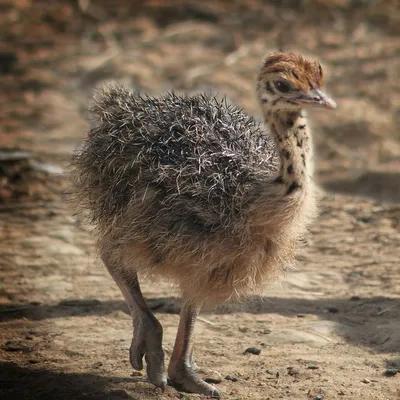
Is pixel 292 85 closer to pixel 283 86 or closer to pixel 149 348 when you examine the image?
pixel 283 86

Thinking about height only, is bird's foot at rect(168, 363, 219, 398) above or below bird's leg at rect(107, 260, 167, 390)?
below

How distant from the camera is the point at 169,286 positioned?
5.31 metres

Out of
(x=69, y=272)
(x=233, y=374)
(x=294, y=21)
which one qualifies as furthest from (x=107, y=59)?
(x=233, y=374)

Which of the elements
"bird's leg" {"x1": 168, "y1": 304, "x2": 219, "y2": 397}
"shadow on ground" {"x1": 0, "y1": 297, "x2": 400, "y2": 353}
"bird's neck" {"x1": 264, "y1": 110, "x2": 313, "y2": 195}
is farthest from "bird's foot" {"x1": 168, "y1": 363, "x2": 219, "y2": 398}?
"bird's neck" {"x1": 264, "y1": 110, "x2": 313, "y2": 195}

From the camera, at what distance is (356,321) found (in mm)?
5648

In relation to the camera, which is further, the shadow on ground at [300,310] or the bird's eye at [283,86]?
the shadow on ground at [300,310]

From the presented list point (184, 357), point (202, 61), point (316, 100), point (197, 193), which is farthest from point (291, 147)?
point (202, 61)

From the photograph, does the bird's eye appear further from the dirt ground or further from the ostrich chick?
the dirt ground

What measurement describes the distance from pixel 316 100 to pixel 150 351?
5.07 feet

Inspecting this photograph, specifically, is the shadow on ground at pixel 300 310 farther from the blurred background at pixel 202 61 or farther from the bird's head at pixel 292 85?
the blurred background at pixel 202 61

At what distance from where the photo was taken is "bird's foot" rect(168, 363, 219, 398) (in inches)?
190

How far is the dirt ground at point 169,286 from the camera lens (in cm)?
504

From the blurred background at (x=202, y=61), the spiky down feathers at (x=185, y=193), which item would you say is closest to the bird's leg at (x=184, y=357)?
the spiky down feathers at (x=185, y=193)

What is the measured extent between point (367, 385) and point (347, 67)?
6.62m
